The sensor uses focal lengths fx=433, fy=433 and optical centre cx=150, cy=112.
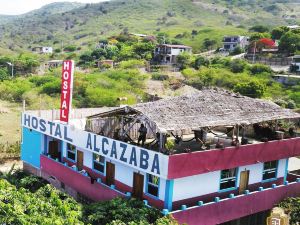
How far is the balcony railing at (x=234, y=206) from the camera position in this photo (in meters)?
17.3

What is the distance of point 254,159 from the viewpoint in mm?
19531

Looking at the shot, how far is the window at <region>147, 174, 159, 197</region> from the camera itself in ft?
59.4

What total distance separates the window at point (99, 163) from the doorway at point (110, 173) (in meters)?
0.44

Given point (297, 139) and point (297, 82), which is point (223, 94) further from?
point (297, 82)


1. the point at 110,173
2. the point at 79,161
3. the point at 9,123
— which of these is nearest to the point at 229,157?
the point at 110,173

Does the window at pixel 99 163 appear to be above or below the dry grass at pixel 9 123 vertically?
above

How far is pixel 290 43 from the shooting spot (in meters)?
87.5

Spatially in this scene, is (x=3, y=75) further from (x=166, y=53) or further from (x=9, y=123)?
(x=166, y=53)

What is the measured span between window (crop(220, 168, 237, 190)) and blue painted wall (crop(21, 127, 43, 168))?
10614 millimetres

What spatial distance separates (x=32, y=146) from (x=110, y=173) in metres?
6.89

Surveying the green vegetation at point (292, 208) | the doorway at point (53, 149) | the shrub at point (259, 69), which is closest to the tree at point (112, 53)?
the shrub at point (259, 69)

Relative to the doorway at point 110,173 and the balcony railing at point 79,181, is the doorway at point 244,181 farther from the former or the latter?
the doorway at point 110,173

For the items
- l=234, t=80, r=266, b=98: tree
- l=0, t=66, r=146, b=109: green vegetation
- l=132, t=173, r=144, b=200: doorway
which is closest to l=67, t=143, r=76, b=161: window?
l=132, t=173, r=144, b=200: doorway

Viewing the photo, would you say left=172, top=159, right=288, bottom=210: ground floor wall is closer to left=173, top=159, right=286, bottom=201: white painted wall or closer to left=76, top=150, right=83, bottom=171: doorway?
left=173, top=159, right=286, bottom=201: white painted wall
